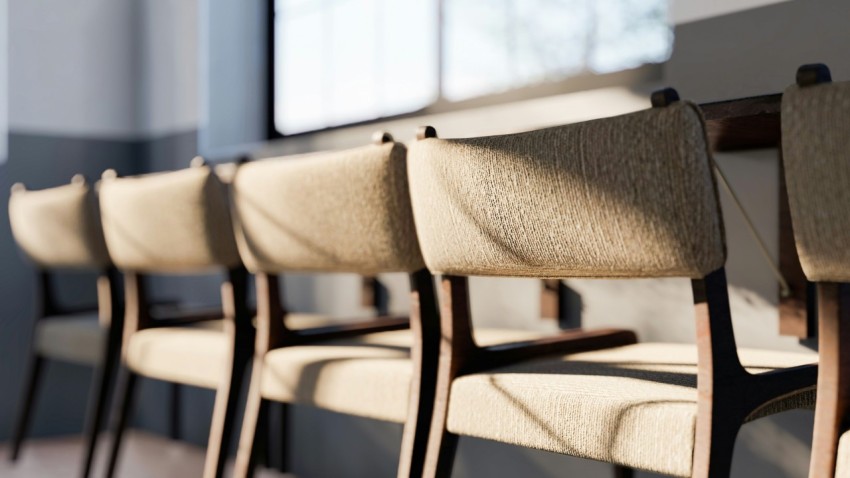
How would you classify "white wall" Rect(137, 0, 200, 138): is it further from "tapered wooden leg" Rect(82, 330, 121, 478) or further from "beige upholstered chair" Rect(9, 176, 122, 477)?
"tapered wooden leg" Rect(82, 330, 121, 478)

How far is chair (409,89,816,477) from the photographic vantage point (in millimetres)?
1034

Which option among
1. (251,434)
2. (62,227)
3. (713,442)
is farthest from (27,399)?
(713,442)

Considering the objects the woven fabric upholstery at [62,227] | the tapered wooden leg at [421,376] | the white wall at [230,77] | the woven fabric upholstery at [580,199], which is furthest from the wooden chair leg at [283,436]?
the woven fabric upholstery at [580,199]

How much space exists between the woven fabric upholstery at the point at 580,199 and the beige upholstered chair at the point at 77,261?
1.50 m

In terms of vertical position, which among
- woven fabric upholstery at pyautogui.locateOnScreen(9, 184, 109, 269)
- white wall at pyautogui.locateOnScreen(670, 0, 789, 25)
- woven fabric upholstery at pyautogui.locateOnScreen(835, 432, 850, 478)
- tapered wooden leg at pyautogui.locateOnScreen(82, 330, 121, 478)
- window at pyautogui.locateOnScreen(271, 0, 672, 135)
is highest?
window at pyautogui.locateOnScreen(271, 0, 672, 135)

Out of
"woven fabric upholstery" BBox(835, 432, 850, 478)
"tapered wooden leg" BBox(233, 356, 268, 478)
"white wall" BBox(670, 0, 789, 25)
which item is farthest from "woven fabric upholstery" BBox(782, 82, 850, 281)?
"tapered wooden leg" BBox(233, 356, 268, 478)

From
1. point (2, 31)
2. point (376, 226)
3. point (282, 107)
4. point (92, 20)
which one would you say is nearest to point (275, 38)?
point (282, 107)

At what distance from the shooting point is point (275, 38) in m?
3.59

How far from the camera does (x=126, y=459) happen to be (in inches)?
123

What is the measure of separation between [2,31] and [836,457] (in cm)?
344

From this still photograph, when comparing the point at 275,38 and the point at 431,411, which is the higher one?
the point at 275,38

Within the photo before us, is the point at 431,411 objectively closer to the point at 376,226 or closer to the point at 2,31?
the point at 376,226

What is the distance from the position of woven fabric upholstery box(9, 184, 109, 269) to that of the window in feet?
3.11

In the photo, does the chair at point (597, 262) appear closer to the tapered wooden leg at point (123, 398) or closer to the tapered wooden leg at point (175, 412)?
the tapered wooden leg at point (123, 398)
